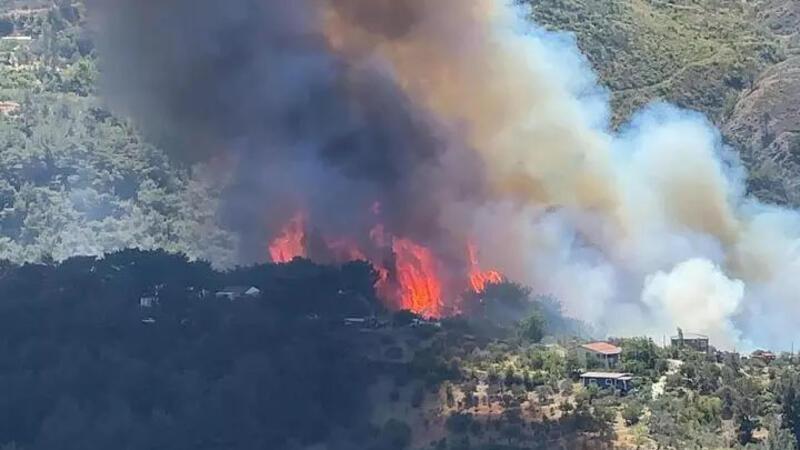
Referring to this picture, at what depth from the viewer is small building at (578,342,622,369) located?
232 feet

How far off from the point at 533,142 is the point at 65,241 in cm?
2615

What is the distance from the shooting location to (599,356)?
71.1m

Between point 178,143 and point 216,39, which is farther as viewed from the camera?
point 178,143

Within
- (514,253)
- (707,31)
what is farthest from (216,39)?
(707,31)

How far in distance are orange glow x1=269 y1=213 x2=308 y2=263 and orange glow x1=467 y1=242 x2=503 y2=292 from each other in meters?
6.25

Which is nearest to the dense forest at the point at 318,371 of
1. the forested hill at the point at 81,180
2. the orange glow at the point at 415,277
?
the orange glow at the point at 415,277

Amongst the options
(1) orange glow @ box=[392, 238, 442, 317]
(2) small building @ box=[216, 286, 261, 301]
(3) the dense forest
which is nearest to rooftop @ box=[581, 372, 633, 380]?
(3) the dense forest

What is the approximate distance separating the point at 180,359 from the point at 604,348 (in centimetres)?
1384

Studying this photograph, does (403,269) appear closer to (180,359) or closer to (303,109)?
(303,109)

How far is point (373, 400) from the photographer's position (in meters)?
67.8

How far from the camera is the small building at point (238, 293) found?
248ft

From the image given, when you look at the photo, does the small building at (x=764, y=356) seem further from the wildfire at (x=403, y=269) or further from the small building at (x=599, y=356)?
the wildfire at (x=403, y=269)

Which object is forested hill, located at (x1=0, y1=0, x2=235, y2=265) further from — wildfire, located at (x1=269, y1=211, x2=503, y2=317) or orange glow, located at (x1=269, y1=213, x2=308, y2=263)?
wildfire, located at (x1=269, y1=211, x2=503, y2=317)

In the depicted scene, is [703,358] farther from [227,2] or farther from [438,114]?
[227,2]
